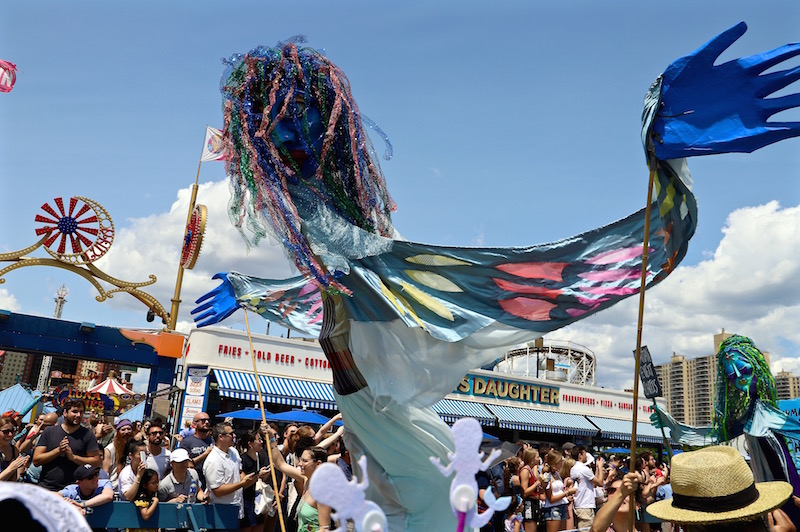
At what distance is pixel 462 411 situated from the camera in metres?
21.4

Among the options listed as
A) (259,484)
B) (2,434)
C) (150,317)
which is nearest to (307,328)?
(259,484)

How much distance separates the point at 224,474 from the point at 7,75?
1332 cm

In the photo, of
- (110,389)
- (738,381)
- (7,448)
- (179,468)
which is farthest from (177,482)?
(110,389)

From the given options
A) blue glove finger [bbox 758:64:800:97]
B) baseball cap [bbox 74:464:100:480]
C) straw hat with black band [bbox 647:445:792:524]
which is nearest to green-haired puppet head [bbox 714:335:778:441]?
blue glove finger [bbox 758:64:800:97]

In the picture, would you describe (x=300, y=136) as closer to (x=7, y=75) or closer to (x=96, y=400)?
(x=7, y=75)

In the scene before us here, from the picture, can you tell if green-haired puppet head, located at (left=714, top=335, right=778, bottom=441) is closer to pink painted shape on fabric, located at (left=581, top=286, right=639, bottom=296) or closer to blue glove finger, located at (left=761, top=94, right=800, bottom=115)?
pink painted shape on fabric, located at (left=581, top=286, right=639, bottom=296)

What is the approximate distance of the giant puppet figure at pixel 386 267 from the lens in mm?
3635

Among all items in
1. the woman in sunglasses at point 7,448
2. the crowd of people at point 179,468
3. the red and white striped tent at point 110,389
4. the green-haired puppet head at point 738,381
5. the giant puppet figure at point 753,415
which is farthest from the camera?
the red and white striped tent at point 110,389

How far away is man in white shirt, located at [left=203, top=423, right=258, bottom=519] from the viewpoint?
6.30 metres

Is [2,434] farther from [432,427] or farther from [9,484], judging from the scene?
[9,484]

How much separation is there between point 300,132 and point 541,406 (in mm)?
23064

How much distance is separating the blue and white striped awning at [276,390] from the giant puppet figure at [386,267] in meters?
13.8

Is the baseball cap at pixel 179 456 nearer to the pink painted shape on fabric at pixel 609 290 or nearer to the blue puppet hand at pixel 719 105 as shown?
the pink painted shape on fabric at pixel 609 290

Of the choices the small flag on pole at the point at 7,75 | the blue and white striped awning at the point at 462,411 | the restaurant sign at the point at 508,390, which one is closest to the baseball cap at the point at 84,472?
the small flag on pole at the point at 7,75
